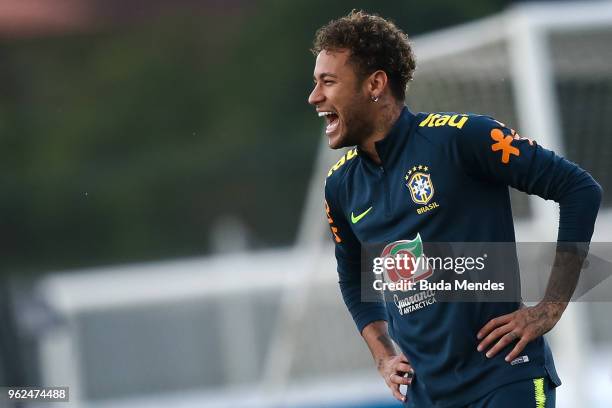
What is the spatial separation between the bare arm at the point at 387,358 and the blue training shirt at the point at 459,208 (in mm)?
54

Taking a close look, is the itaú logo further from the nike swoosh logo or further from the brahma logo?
the nike swoosh logo

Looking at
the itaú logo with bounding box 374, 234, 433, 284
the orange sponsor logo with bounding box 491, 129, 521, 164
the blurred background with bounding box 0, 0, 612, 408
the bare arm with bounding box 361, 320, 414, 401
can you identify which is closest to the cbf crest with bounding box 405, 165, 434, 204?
the itaú logo with bounding box 374, 234, 433, 284

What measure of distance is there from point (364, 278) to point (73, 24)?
3081 cm

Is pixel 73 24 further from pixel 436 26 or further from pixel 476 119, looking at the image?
pixel 476 119

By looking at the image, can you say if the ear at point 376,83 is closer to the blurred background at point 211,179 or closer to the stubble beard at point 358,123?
the stubble beard at point 358,123

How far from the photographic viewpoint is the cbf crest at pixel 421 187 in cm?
387

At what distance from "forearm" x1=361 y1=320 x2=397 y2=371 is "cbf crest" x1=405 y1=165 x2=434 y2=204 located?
25.4 inches

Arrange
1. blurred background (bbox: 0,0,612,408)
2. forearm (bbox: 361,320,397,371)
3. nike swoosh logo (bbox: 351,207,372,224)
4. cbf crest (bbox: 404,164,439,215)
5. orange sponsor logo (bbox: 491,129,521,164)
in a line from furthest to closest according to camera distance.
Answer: blurred background (bbox: 0,0,612,408)
forearm (bbox: 361,320,397,371)
nike swoosh logo (bbox: 351,207,372,224)
cbf crest (bbox: 404,164,439,215)
orange sponsor logo (bbox: 491,129,521,164)

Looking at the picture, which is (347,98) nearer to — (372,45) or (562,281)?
(372,45)

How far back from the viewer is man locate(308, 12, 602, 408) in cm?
377

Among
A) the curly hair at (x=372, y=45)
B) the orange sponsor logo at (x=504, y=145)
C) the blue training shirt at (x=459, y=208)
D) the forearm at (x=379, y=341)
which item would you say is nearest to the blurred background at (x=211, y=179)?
the forearm at (x=379, y=341)

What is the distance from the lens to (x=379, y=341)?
438 cm

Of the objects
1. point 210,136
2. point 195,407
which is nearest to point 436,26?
point 210,136

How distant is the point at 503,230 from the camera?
3883 millimetres
